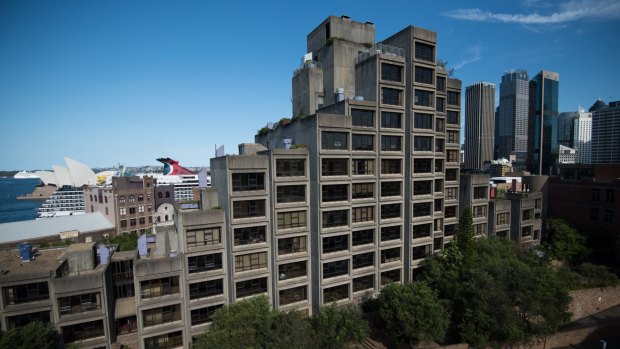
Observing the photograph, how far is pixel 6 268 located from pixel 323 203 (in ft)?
141

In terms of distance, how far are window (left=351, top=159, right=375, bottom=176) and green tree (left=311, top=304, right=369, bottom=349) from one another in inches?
773

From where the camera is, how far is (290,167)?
40.7 m

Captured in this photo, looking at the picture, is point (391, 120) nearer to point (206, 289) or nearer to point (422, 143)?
point (422, 143)

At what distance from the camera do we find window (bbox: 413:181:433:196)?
158 feet

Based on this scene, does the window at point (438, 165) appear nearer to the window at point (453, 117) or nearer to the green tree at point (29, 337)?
the window at point (453, 117)

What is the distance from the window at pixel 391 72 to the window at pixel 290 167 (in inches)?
756

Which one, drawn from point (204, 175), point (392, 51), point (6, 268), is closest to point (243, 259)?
point (204, 175)

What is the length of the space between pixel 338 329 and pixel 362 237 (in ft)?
50.6

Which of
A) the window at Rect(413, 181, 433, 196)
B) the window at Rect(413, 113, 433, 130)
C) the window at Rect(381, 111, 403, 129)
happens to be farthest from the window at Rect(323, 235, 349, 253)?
the window at Rect(413, 113, 433, 130)

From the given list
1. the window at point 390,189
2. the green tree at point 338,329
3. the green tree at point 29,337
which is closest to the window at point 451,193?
the window at point 390,189

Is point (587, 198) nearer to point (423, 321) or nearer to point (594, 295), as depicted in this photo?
point (594, 295)

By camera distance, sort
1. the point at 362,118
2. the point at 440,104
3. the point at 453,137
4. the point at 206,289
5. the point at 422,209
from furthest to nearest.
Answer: the point at 453,137, the point at 440,104, the point at 422,209, the point at 362,118, the point at 206,289

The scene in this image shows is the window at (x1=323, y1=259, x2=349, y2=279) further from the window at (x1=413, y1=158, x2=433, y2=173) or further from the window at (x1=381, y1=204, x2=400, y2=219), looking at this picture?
the window at (x1=413, y1=158, x2=433, y2=173)

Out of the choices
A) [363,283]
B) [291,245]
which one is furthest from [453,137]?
[291,245]
